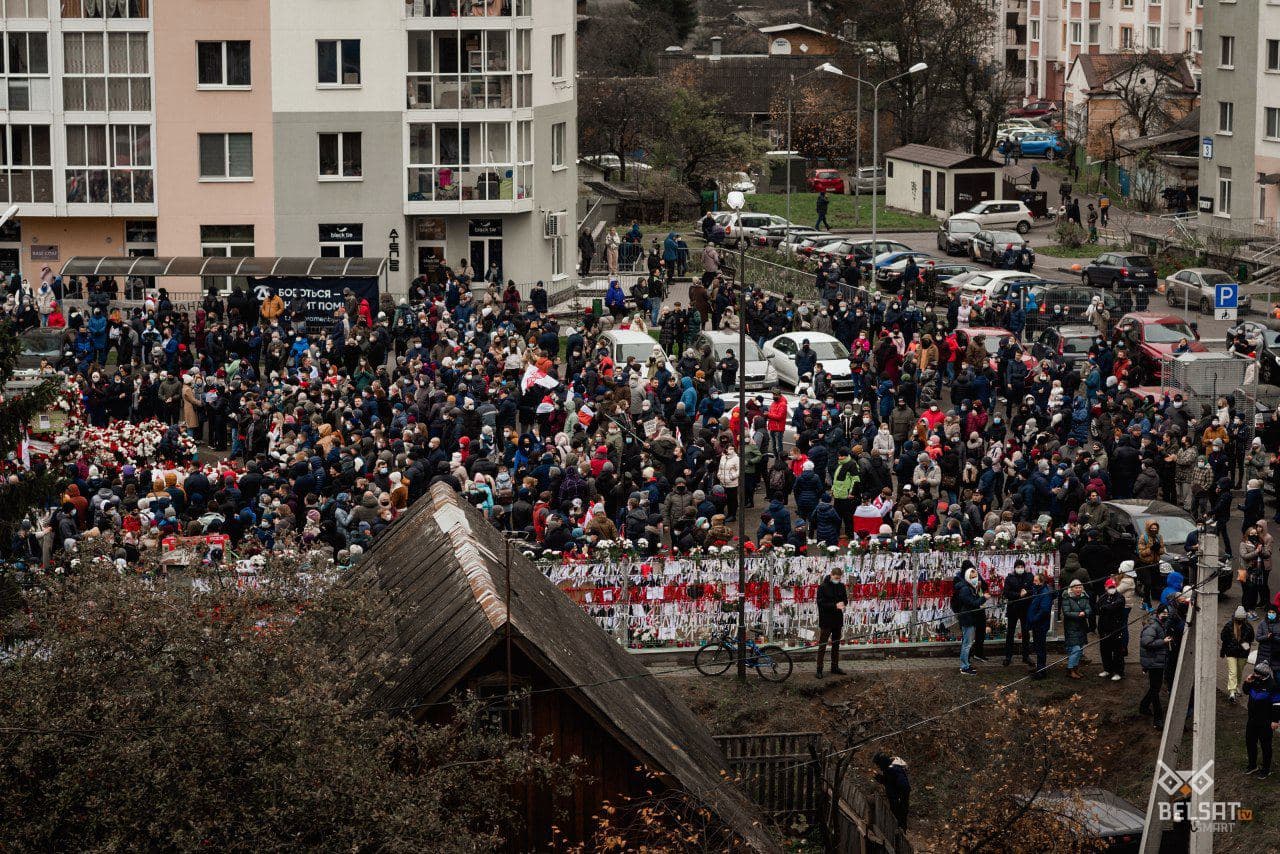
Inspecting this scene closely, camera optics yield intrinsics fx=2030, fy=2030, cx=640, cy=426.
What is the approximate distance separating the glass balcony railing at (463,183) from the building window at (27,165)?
10021mm

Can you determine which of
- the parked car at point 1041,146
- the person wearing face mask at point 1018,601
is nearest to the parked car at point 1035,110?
the parked car at point 1041,146

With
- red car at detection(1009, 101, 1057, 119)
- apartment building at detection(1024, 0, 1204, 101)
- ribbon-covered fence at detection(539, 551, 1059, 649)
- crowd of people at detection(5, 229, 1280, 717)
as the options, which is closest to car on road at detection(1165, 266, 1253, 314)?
crowd of people at detection(5, 229, 1280, 717)

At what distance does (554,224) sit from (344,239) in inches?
241

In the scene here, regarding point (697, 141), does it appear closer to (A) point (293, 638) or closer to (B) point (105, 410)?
(B) point (105, 410)

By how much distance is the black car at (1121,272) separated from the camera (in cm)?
5744

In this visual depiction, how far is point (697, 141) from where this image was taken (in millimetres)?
77250

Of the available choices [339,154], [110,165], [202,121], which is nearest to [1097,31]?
[339,154]

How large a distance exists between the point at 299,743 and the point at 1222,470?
19.6 m

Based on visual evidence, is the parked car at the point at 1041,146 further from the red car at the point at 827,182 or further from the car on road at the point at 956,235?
the car on road at the point at 956,235

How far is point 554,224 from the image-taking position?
194 feet

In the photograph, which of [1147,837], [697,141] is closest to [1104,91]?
[697,141]

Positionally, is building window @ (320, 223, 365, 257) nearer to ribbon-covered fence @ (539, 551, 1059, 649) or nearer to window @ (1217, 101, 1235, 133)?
window @ (1217, 101, 1235, 133)

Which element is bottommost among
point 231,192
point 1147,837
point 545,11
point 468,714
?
point 1147,837

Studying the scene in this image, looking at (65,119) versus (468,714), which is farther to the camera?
(65,119)
